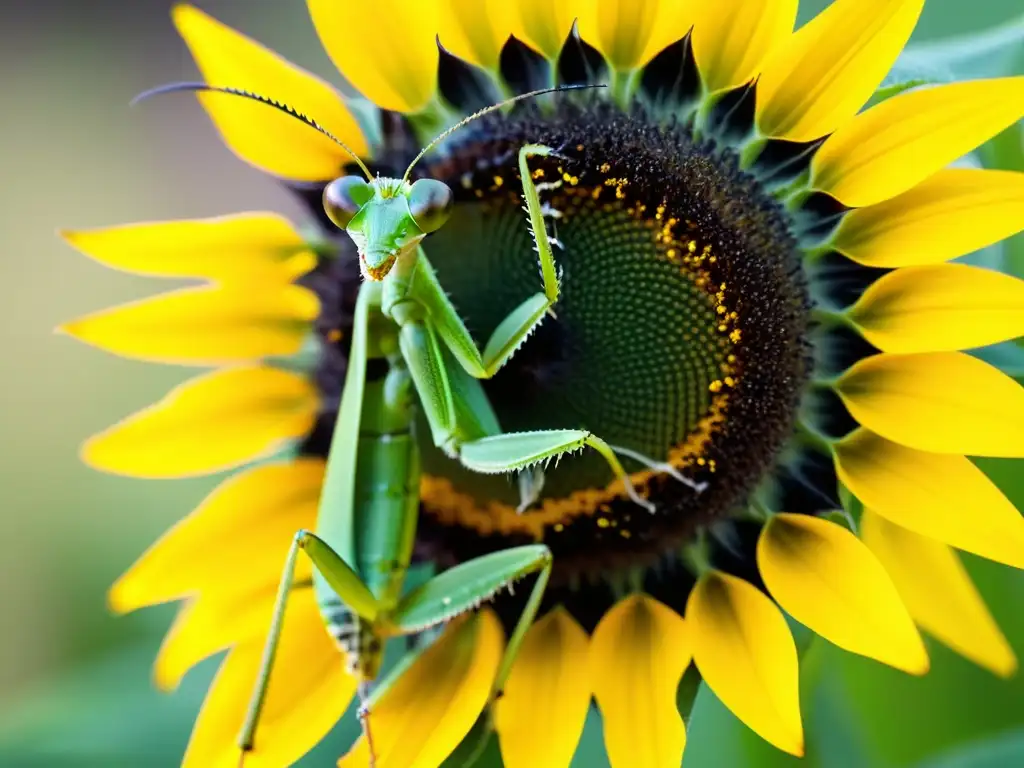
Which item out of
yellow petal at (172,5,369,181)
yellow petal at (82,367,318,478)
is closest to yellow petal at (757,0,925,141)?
yellow petal at (172,5,369,181)

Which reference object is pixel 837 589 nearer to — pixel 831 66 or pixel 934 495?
pixel 934 495

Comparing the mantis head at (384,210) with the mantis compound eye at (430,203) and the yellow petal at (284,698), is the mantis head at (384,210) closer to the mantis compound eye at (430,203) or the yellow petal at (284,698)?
the mantis compound eye at (430,203)

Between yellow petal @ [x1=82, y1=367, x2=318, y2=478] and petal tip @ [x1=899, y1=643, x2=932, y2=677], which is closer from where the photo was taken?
petal tip @ [x1=899, y1=643, x2=932, y2=677]

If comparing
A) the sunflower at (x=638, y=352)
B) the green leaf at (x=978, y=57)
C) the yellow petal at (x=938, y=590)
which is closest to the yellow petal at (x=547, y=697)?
the sunflower at (x=638, y=352)

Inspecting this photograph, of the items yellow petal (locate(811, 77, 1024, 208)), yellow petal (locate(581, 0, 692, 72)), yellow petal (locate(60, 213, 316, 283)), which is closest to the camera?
yellow petal (locate(811, 77, 1024, 208))

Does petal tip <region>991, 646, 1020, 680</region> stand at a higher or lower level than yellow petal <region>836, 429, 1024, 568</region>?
lower

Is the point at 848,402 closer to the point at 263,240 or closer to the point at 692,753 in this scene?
the point at 692,753

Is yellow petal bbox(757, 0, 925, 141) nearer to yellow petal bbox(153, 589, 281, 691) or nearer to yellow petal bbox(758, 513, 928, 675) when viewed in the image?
yellow petal bbox(758, 513, 928, 675)

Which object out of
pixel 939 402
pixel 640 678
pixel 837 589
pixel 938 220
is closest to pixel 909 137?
pixel 938 220
